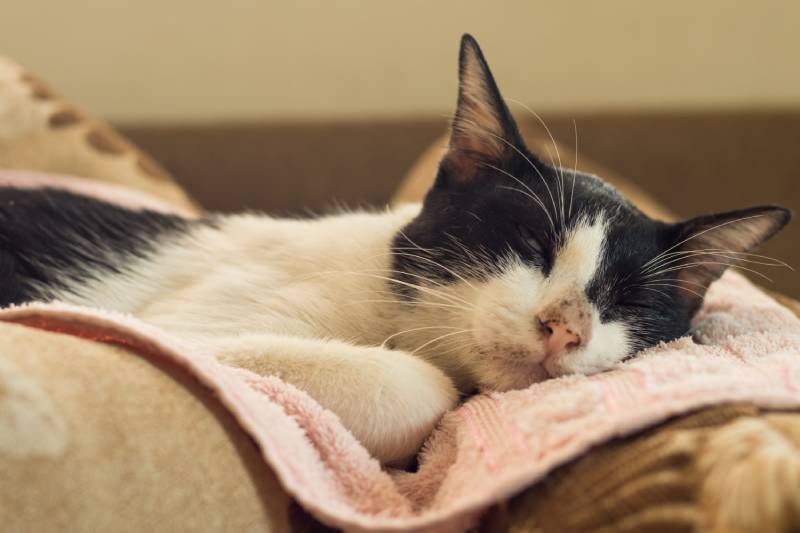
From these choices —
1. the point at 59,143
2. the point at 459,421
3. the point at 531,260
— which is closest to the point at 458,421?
the point at 459,421

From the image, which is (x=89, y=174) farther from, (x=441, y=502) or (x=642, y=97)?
(x=642, y=97)

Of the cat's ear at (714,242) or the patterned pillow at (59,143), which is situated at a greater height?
the cat's ear at (714,242)

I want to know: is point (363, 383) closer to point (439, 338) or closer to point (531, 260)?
point (439, 338)

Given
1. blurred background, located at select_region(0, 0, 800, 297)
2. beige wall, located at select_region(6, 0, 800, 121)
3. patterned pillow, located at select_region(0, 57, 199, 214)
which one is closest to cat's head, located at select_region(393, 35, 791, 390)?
patterned pillow, located at select_region(0, 57, 199, 214)

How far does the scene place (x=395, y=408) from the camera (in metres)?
0.77

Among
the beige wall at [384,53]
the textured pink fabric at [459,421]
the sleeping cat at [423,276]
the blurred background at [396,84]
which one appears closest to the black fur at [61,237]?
the sleeping cat at [423,276]

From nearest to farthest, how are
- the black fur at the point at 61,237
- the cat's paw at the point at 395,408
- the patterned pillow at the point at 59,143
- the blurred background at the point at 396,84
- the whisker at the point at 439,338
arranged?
the cat's paw at the point at 395,408, the whisker at the point at 439,338, the black fur at the point at 61,237, the patterned pillow at the point at 59,143, the blurred background at the point at 396,84

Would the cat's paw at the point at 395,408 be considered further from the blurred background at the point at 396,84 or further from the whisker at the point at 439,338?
the blurred background at the point at 396,84

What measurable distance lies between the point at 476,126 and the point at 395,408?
1.52 ft

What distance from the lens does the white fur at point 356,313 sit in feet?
2.59

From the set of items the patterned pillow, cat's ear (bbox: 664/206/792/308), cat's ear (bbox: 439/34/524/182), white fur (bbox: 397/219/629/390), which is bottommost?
the patterned pillow

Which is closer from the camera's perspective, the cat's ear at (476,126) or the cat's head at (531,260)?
the cat's head at (531,260)

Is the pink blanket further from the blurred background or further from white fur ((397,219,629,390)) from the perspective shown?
the blurred background

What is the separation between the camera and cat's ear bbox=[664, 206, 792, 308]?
96cm
